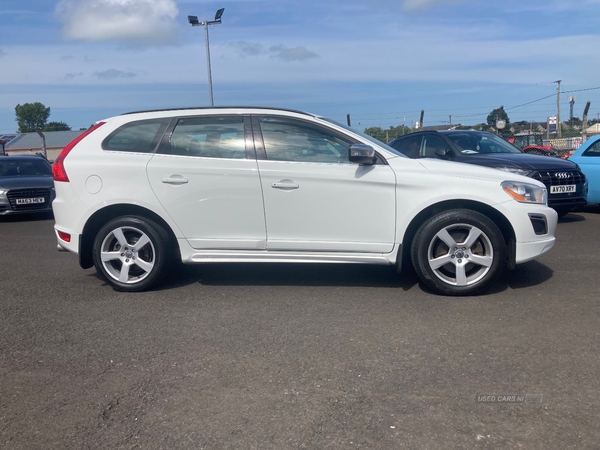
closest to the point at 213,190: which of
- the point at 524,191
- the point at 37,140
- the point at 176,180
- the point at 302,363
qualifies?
the point at 176,180

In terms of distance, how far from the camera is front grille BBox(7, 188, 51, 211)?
11773 mm

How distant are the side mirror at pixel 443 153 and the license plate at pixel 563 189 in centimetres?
171

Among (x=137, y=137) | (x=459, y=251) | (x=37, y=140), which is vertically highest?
(x=37, y=140)

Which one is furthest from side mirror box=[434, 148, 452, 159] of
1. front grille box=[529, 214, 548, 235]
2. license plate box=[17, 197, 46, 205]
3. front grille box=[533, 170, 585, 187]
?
license plate box=[17, 197, 46, 205]

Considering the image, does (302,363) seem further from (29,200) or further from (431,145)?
(29,200)

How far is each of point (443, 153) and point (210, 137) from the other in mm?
5090

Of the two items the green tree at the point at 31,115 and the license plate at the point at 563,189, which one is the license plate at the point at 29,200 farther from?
the green tree at the point at 31,115

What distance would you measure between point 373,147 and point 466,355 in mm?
2197

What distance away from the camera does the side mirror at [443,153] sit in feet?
32.0

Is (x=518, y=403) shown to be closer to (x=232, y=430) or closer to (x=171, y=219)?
(x=232, y=430)

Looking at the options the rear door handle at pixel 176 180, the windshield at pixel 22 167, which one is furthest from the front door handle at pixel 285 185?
the windshield at pixel 22 167

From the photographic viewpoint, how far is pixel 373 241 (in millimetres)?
5488

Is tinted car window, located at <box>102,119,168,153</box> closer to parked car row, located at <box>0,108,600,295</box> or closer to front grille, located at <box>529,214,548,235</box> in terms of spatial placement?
parked car row, located at <box>0,108,600,295</box>

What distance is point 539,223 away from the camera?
5.45 meters
